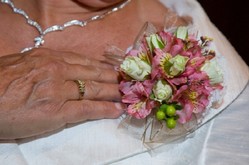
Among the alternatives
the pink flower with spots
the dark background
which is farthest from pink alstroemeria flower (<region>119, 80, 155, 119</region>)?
the dark background

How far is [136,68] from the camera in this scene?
85 centimetres

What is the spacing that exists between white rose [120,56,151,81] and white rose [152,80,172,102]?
35mm

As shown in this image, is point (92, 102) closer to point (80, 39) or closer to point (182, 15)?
point (80, 39)

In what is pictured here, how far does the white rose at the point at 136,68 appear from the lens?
85 cm

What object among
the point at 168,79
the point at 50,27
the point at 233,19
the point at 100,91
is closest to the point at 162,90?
the point at 168,79

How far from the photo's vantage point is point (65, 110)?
862 millimetres

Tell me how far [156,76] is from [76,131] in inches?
8.1

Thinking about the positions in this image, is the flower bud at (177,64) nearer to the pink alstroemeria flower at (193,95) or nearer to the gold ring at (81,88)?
the pink alstroemeria flower at (193,95)

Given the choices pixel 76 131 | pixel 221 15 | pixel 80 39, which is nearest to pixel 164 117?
pixel 76 131

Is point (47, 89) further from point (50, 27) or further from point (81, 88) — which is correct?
point (50, 27)

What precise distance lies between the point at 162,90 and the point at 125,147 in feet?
0.51

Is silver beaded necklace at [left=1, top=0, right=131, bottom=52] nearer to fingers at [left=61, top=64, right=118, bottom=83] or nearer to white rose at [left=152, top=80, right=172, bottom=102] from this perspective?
fingers at [left=61, top=64, right=118, bottom=83]

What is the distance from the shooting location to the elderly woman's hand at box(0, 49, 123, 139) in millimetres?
834

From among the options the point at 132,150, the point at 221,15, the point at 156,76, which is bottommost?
the point at 132,150
